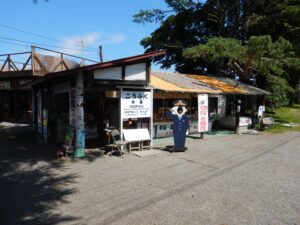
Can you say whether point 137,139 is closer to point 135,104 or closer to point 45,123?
point 135,104

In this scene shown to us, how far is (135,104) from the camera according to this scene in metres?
11.1

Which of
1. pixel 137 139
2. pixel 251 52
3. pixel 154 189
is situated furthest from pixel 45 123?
pixel 251 52

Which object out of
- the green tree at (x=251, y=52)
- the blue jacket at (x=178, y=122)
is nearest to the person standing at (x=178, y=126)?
the blue jacket at (x=178, y=122)

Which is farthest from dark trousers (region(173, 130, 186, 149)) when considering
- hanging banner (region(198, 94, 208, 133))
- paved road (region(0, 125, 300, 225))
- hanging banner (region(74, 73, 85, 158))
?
hanging banner (region(74, 73, 85, 158))

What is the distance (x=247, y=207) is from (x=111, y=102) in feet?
33.1

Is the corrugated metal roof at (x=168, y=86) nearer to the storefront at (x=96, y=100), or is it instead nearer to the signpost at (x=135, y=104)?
the storefront at (x=96, y=100)

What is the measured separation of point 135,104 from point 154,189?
500 cm

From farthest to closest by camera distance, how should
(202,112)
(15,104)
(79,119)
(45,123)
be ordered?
(15,104) → (202,112) → (45,123) → (79,119)

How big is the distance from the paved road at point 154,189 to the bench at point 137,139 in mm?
880

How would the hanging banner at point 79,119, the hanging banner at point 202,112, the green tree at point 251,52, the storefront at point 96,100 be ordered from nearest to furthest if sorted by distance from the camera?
the hanging banner at point 79,119 < the storefront at point 96,100 < the hanging banner at point 202,112 < the green tree at point 251,52

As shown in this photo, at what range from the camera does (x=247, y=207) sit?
5.62m

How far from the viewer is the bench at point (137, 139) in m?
10.9

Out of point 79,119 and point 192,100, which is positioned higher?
point 192,100

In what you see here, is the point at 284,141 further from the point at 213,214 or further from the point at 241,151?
the point at 213,214
